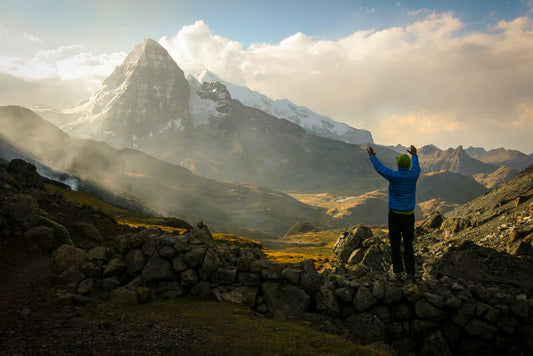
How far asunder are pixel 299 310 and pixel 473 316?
270 inches

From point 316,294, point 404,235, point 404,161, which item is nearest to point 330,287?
point 316,294

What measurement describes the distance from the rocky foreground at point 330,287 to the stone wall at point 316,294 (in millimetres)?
41

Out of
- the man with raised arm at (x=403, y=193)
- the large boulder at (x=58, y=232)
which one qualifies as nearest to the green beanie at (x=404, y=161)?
the man with raised arm at (x=403, y=193)

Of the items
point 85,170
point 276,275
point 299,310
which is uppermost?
point 85,170

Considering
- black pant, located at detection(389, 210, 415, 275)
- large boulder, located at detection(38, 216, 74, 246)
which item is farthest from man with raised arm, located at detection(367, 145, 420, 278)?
large boulder, located at detection(38, 216, 74, 246)

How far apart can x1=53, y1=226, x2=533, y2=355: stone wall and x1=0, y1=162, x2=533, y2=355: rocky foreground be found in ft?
0.14

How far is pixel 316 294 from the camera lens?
14125mm

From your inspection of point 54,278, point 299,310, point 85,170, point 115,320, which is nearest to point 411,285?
point 299,310

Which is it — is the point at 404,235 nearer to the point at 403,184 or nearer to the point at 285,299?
the point at 403,184

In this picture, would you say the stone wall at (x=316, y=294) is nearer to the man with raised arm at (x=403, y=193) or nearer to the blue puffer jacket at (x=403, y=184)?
the man with raised arm at (x=403, y=193)

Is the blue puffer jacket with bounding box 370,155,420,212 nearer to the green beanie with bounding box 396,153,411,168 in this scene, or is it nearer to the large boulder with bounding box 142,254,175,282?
the green beanie with bounding box 396,153,411,168

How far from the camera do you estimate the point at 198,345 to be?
9664mm

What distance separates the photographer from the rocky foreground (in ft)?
39.6

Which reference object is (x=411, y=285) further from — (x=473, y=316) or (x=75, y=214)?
(x=75, y=214)
